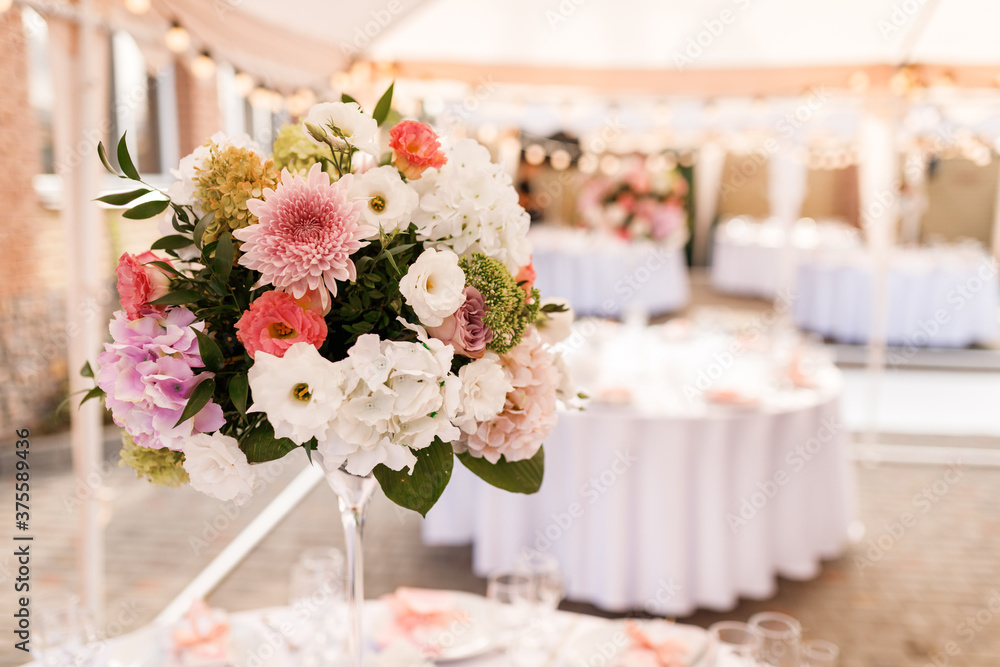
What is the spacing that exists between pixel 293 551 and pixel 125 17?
2.49m

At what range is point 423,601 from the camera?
1478 millimetres

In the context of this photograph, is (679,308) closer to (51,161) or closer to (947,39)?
(947,39)

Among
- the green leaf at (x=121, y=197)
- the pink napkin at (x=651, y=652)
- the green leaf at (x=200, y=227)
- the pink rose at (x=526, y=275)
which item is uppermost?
the green leaf at (x=121, y=197)

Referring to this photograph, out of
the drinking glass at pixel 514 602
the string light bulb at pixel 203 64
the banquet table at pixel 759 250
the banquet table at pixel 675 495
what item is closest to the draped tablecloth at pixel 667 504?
the banquet table at pixel 675 495

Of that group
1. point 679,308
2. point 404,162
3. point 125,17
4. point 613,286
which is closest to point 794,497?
point 404,162

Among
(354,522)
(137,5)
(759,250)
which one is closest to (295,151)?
(354,522)

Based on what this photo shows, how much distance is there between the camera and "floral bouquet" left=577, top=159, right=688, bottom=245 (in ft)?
28.8

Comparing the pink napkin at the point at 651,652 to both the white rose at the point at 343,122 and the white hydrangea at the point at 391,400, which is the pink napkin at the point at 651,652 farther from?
the white rose at the point at 343,122

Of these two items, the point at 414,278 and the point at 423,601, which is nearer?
the point at 414,278

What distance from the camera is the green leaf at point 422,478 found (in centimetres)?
90

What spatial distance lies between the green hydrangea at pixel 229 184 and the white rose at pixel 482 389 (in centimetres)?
31

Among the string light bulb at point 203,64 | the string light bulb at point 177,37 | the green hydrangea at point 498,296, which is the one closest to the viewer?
the green hydrangea at point 498,296

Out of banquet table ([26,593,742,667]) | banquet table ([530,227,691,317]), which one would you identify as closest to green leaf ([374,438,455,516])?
banquet table ([26,593,742,667])

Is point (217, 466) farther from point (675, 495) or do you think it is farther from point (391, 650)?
point (675, 495)
